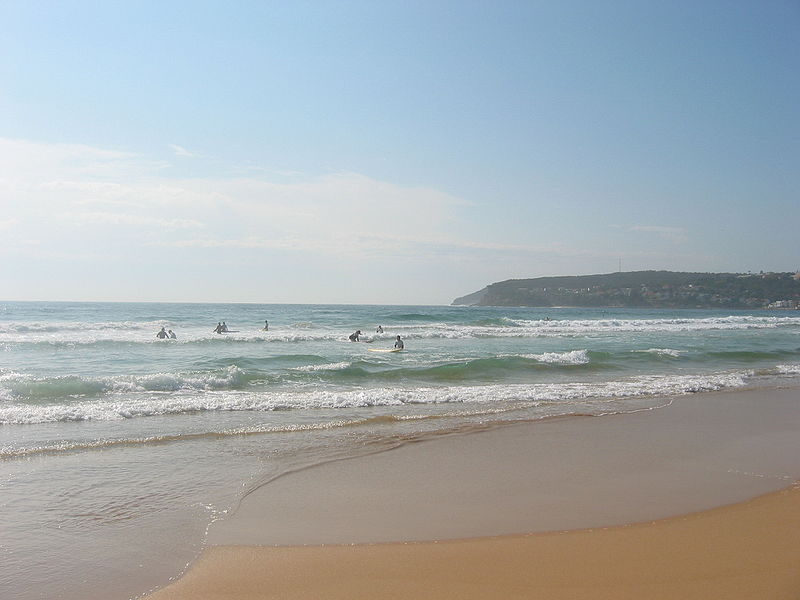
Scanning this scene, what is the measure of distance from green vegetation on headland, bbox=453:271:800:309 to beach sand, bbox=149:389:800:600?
365ft

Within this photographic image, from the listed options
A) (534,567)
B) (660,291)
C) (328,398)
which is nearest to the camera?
(534,567)

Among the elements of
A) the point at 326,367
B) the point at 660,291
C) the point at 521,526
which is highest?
the point at 660,291

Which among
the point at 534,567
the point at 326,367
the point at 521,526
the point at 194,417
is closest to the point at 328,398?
the point at 194,417

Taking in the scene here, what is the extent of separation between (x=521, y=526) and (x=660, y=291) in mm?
118471

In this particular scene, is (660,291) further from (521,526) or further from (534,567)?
(534,567)

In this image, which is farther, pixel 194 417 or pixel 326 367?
pixel 326 367

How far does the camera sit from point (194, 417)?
1135 centimetres

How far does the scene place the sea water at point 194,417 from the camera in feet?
17.2

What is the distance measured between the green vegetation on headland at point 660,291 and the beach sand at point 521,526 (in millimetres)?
111181

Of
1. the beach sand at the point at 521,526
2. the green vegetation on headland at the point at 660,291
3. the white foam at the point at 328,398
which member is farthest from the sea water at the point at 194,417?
the green vegetation on headland at the point at 660,291

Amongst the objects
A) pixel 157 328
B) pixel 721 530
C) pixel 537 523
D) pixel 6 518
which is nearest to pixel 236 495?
pixel 6 518

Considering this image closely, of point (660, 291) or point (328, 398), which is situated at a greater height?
point (660, 291)

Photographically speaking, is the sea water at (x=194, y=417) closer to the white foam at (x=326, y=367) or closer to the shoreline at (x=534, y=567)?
the white foam at (x=326, y=367)

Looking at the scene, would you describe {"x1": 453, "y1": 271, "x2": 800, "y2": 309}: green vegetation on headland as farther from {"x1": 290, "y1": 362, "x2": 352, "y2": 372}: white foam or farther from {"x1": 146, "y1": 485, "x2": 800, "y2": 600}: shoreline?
{"x1": 146, "y1": 485, "x2": 800, "y2": 600}: shoreline
